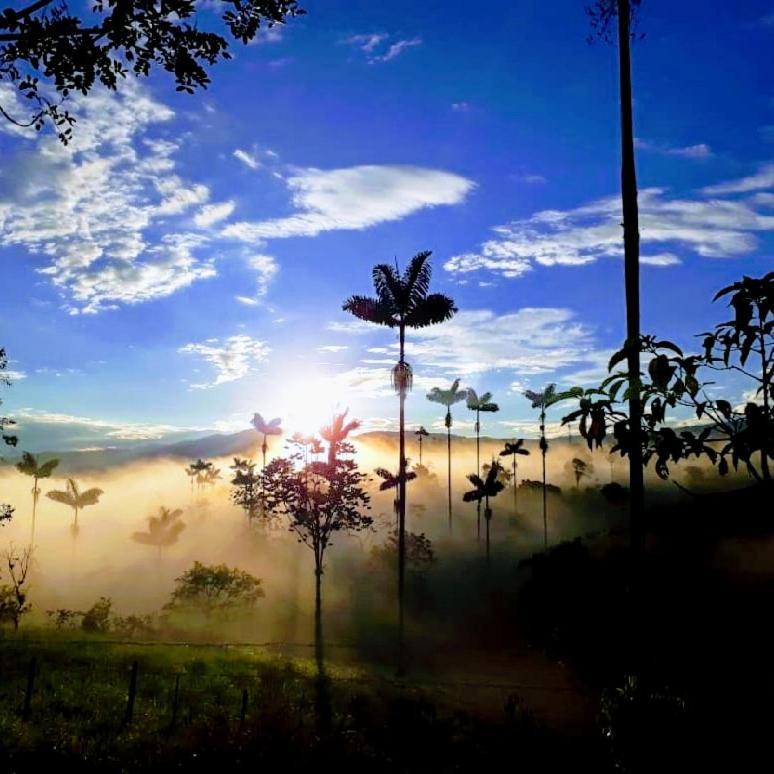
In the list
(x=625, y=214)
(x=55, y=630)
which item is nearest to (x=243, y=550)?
(x=55, y=630)

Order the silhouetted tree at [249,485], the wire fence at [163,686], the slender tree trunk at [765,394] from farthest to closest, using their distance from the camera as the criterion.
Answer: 1. the silhouetted tree at [249,485]
2. the wire fence at [163,686]
3. the slender tree trunk at [765,394]

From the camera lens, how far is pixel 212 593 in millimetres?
46781

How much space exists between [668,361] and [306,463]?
36.6m

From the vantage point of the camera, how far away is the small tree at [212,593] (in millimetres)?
46344

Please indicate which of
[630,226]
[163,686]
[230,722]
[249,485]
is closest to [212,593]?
[163,686]

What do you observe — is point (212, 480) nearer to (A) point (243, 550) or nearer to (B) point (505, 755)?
(A) point (243, 550)

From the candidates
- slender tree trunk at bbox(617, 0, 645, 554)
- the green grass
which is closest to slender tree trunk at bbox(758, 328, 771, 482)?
slender tree trunk at bbox(617, 0, 645, 554)

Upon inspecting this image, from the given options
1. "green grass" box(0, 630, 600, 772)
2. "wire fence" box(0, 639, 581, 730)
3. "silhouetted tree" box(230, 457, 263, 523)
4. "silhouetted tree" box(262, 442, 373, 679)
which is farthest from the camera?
"silhouetted tree" box(230, 457, 263, 523)

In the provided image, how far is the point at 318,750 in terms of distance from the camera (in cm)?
1598

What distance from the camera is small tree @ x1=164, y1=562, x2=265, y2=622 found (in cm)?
4634

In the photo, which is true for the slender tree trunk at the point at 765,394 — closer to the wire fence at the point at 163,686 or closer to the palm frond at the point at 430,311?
the wire fence at the point at 163,686

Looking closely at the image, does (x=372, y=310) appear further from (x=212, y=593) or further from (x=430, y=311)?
(x=212, y=593)

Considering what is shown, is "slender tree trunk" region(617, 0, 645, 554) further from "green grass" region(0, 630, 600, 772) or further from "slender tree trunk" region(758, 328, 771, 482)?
"green grass" region(0, 630, 600, 772)

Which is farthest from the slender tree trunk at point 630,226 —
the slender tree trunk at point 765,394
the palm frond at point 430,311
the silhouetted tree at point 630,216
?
the palm frond at point 430,311
